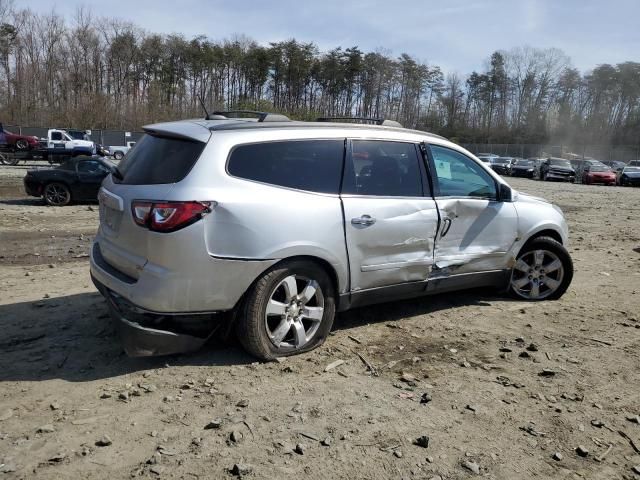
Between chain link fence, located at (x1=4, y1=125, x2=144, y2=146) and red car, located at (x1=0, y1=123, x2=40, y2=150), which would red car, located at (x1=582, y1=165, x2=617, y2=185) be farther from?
chain link fence, located at (x1=4, y1=125, x2=144, y2=146)

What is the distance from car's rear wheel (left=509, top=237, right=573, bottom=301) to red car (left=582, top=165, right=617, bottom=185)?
36.3 meters

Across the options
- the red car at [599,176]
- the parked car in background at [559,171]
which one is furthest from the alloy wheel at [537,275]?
the parked car in background at [559,171]

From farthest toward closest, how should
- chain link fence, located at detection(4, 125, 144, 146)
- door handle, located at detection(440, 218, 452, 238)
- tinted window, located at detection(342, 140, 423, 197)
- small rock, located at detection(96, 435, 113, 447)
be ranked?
chain link fence, located at detection(4, 125, 144, 146) → door handle, located at detection(440, 218, 452, 238) → tinted window, located at detection(342, 140, 423, 197) → small rock, located at detection(96, 435, 113, 447)

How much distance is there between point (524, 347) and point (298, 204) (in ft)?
7.64

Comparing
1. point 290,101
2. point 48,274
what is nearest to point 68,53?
point 290,101

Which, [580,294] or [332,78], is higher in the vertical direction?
[332,78]

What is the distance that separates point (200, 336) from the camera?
388 cm

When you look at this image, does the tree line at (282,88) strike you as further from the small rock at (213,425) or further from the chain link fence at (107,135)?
the small rock at (213,425)

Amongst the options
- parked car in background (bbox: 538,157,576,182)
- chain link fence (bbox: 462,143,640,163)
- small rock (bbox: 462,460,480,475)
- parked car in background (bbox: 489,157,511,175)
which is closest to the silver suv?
small rock (bbox: 462,460,480,475)

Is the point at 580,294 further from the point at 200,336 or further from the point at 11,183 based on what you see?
the point at 11,183

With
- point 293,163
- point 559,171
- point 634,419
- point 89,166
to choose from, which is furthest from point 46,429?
point 559,171

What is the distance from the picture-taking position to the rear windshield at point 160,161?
382 cm

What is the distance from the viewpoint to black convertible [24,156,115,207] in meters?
14.5

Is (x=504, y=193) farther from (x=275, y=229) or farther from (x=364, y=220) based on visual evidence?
(x=275, y=229)
